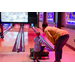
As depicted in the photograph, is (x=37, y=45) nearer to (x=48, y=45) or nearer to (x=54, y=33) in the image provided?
(x=54, y=33)

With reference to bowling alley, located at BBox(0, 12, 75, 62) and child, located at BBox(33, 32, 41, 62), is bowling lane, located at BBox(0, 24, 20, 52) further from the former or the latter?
child, located at BBox(33, 32, 41, 62)

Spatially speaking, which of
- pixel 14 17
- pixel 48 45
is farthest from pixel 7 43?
pixel 14 17

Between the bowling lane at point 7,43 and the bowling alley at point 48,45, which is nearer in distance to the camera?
the bowling alley at point 48,45

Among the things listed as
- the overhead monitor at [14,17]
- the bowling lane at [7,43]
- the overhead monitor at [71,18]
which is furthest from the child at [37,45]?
the overhead monitor at [14,17]

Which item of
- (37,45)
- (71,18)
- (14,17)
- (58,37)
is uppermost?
(14,17)

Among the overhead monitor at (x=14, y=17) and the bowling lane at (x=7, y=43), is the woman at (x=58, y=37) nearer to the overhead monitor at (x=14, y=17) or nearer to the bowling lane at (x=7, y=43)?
the bowling lane at (x=7, y=43)

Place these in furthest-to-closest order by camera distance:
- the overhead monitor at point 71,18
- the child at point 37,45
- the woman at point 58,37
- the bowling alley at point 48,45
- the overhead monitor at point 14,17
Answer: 1. the overhead monitor at point 14,17
2. the overhead monitor at point 71,18
3. the child at point 37,45
4. the bowling alley at point 48,45
5. the woman at point 58,37

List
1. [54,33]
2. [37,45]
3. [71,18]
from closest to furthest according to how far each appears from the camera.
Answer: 1. [54,33]
2. [37,45]
3. [71,18]

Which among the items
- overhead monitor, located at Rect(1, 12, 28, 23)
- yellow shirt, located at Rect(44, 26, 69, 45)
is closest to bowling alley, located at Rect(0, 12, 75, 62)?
yellow shirt, located at Rect(44, 26, 69, 45)
